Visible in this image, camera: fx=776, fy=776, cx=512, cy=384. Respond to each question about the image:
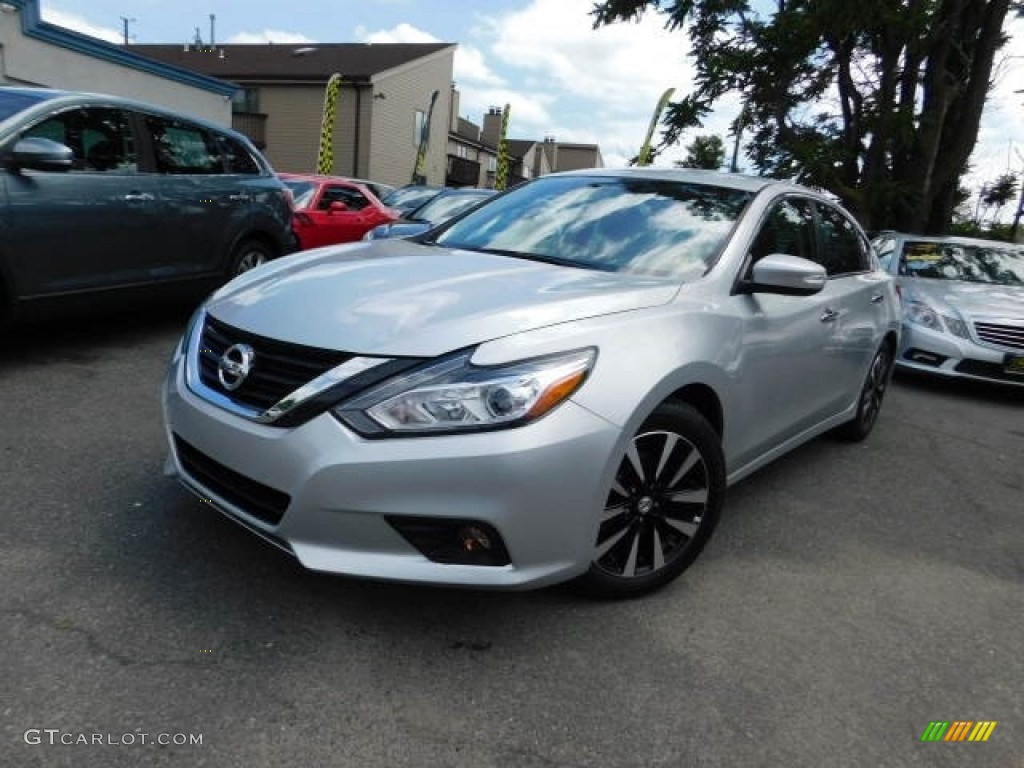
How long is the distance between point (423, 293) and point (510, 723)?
4.31ft

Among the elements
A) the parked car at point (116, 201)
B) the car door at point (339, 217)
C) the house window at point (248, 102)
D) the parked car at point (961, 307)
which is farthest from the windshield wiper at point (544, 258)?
the house window at point (248, 102)

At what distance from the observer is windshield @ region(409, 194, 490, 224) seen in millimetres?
9945

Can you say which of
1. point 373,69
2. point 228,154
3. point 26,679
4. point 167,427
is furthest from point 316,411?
point 373,69

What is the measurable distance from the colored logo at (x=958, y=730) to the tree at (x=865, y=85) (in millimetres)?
11055

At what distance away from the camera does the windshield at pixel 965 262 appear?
7473 mm

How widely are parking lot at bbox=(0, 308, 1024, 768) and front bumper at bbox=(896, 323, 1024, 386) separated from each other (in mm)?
3528

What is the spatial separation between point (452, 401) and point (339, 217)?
824 centimetres

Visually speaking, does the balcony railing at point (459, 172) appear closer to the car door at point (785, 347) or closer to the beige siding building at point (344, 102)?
the beige siding building at point (344, 102)

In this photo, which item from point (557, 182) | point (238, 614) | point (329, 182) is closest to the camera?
point (238, 614)

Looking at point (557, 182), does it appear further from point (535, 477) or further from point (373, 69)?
point (373, 69)

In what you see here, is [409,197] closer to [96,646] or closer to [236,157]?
[236,157]

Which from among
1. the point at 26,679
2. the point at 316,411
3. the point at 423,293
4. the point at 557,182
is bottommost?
the point at 26,679

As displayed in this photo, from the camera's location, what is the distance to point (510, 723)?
6.64ft

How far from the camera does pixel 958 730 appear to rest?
7.16 feet
